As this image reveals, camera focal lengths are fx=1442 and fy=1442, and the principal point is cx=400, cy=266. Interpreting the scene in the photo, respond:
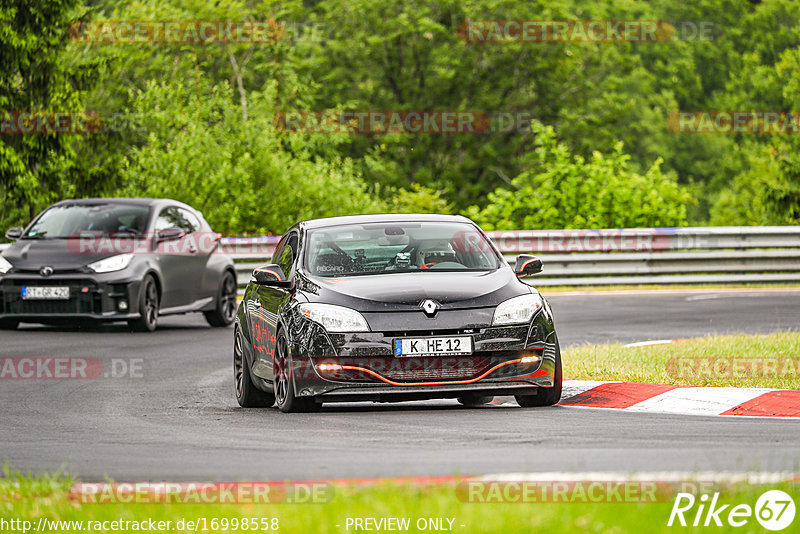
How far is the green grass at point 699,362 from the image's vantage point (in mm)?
11211

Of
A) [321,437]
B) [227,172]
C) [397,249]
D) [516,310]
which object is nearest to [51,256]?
[397,249]

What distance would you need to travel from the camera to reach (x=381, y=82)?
61406 millimetres

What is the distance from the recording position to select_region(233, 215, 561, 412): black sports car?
381 inches

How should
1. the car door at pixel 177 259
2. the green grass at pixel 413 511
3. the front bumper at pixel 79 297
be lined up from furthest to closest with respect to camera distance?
the car door at pixel 177 259 < the front bumper at pixel 79 297 < the green grass at pixel 413 511

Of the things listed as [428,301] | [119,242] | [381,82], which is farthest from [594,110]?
[428,301]

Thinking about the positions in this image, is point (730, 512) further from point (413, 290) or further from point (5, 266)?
point (5, 266)

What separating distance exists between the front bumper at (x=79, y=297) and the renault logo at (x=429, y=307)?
8.63 meters

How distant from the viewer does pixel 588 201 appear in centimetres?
3106

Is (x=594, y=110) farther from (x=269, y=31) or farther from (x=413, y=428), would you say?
(x=413, y=428)

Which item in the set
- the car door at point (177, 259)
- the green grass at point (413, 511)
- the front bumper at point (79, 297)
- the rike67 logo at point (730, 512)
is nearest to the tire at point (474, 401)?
the green grass at point (413, 511)

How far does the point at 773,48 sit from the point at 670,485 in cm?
7963

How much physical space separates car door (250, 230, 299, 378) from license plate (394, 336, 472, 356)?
1089 millimetres

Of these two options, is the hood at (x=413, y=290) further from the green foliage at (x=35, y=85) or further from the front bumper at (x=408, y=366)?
the green foliage at (x=35, y=85)

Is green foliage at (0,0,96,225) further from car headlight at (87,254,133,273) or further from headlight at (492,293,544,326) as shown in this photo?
headlight at (492,293,544,326)
